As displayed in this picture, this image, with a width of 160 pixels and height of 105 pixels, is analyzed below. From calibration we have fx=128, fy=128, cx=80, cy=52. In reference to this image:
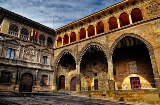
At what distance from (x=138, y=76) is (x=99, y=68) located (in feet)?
17.4

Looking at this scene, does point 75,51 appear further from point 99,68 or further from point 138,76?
point 138,76

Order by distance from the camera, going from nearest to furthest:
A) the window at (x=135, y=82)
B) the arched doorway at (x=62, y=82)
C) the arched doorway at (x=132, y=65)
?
the arched doorway at (x=132, y=65)
the window at (x=135, y=82)
the arched doorway at (x=62, y=82)

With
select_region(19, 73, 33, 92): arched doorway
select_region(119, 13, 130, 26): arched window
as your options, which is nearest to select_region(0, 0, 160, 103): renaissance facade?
select_region(19, 73, 33, 92): arched doorway

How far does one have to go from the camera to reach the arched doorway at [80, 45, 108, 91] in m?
17.8

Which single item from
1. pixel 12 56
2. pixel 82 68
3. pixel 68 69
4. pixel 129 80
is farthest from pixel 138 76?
pixel 12 56

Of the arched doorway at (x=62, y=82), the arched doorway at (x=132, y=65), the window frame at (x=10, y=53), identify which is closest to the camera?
the arched doorway at (x=132, y=65)

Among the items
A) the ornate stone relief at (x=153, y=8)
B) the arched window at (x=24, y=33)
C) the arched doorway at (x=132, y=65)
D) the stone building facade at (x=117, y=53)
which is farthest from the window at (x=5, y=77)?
the ornate stone relief at (x=153, y=8)

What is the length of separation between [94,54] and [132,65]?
228 inches

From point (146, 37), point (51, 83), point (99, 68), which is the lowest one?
point (51, 83)

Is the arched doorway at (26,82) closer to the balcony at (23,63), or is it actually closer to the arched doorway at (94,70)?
the balcony at (23,63)

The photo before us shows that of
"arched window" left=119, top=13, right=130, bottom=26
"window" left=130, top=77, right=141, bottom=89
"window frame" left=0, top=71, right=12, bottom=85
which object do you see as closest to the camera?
"window frame" left=0, top=71, right=12, bottom=85

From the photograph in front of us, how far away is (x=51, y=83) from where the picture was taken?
19781 mm

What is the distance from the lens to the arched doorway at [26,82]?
53.2ft

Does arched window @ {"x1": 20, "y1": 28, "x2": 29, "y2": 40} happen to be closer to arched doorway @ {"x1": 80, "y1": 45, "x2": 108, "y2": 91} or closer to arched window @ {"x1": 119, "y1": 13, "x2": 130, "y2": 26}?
arched doorway @ {"x1": 80, "y1": 45, "x2": 108, "y2": 91}
